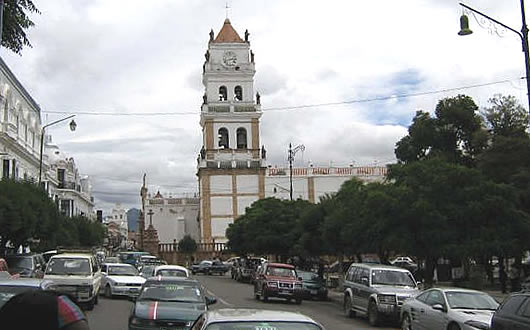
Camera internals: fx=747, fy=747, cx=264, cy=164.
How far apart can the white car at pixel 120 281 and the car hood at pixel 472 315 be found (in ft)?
54.7

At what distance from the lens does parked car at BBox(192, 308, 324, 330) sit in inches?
310

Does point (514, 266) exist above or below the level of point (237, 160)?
below

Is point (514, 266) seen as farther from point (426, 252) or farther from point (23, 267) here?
point (23, 267)

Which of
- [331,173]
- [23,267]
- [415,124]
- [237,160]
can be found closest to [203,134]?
[237,160]

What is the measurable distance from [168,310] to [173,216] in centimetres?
9343

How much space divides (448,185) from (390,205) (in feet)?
7.66

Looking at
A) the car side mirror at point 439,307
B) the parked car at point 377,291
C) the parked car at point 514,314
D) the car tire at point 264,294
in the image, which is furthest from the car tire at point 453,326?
the car tire at point 264,294

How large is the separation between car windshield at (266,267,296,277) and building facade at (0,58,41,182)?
22160mm

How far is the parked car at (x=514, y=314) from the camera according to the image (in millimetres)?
11828

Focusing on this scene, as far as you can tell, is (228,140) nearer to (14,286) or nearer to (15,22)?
(15,22)

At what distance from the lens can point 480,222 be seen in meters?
28.0

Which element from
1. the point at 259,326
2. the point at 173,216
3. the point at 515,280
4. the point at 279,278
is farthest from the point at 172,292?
the point at 173,216

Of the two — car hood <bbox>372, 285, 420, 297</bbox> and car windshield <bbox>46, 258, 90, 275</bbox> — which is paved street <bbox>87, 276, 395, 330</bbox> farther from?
car windshield <bbox>46, 258, 90, 275</bbox>

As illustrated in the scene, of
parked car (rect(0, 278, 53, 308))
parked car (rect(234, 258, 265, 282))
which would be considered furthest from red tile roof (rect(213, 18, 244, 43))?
parked car (rect(0, 278, 53, 308))
